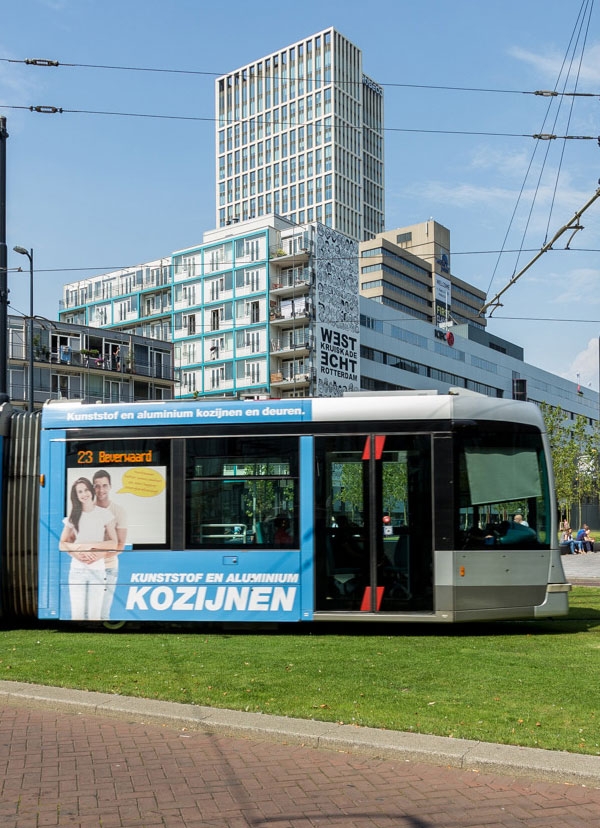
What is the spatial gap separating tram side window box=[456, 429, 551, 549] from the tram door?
0.51 m

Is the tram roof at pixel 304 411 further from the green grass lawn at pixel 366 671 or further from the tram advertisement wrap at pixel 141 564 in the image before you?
the green grass lawn at pixel 366 671

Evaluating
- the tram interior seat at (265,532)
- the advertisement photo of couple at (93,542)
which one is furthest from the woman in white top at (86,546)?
the tram interior seat at (265,532)

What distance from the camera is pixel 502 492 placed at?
38.1 ft

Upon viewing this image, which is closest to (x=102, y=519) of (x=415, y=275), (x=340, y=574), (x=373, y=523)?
(x=340, y=574)

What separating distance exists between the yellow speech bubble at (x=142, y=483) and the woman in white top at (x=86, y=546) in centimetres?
42

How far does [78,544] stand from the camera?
11.9m

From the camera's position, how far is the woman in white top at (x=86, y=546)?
11797 mm

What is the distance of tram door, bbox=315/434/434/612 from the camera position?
11.2 metres

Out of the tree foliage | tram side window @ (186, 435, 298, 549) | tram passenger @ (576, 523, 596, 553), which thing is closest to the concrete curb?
tram side window @ (186, 435, 298, 549)

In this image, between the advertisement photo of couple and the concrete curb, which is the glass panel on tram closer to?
the advertisement photo of couple

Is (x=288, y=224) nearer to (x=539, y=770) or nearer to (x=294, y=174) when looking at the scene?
(x=294, y=174)

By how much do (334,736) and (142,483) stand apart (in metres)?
6.30

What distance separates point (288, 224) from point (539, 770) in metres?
72.6

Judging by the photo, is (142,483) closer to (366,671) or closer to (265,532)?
(265,532)
